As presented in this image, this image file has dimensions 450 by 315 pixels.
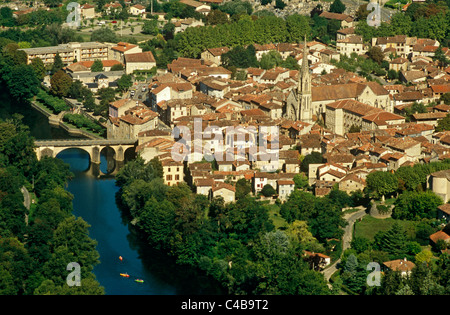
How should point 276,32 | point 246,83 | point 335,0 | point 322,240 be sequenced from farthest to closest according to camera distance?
point 335,0, point 276,32, point 246,83, point 322,240

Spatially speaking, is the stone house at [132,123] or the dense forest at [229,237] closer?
the dense forest at [229,237]

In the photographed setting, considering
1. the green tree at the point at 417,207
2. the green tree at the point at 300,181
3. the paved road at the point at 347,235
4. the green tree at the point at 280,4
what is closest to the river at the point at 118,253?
the paved road at the point at 347,235

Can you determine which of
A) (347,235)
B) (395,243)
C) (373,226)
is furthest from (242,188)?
(395,243)

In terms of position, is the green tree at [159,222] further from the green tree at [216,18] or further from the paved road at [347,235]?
the green tree at [216,18]

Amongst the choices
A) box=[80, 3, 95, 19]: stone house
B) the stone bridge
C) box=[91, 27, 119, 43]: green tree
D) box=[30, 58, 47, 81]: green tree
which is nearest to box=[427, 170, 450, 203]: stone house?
the stone bridge

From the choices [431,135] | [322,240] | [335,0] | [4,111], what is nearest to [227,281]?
[322,240]

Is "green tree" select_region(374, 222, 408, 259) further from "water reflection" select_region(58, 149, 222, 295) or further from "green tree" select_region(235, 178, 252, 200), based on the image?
"green tree" select_region(235, 178, 252, 200)
